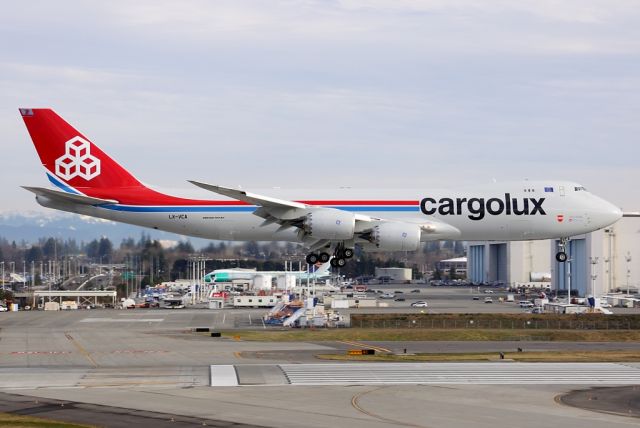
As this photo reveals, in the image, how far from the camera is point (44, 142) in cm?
7481

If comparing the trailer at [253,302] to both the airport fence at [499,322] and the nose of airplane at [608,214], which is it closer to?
the airport fence at [499,322]

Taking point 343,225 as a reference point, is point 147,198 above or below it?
above

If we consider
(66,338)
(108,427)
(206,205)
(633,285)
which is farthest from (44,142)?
(633,285)

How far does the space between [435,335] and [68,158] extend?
32.9 meters

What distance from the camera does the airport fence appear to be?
9538 centimetres

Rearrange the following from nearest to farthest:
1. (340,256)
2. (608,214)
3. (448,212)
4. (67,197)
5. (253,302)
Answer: (67,197), (448,212), (340,256), (608,214), (253,302)

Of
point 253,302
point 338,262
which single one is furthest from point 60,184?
point 253,302

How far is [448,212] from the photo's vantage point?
235 ft

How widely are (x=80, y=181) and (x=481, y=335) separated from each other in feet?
116

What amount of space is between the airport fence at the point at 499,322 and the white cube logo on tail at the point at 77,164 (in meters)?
32.5

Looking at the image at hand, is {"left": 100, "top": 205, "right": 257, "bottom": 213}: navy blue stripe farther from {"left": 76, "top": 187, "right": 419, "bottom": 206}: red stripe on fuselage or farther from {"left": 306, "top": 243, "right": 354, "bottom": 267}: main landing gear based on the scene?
{"left": 306, "top": 243, "right": 354, "bottom": 267}: main landing gear

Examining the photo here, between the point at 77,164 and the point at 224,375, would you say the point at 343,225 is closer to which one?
the point at 224,375

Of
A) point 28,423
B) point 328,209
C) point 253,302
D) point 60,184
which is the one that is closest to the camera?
point 28,423

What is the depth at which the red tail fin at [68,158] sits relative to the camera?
74250 millimetres
